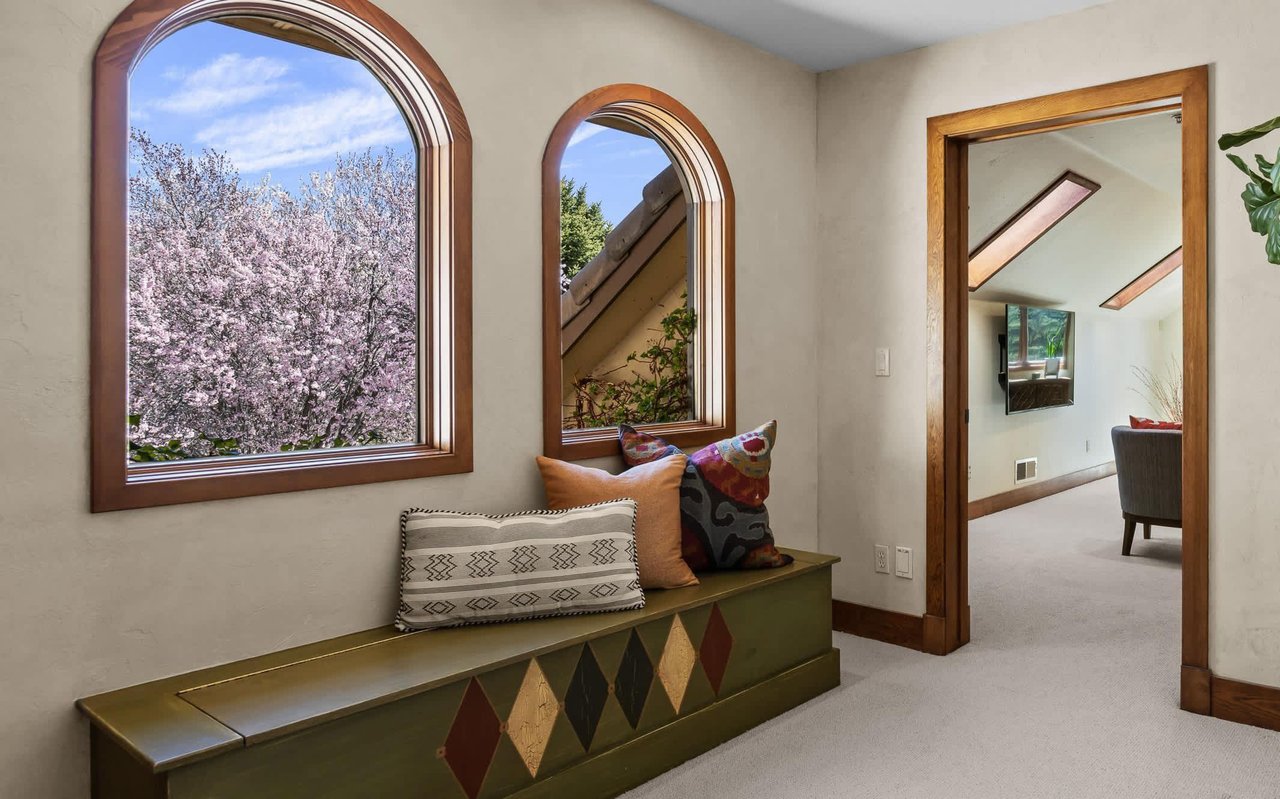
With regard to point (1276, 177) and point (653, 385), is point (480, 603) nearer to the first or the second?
point (653, 385)

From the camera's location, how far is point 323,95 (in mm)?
2379

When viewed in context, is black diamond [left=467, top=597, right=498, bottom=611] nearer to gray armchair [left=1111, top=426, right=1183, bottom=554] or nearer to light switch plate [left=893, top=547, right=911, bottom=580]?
light switch plate [left=893, top=547, right=911, bottom=580]

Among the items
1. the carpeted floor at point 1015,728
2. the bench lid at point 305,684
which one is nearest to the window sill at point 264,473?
the bench lid at point 305,684

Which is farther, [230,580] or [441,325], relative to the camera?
[441,325]

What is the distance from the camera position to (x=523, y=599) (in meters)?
2.28

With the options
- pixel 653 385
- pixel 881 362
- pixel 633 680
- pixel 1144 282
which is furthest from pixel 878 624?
pixel 1144 282

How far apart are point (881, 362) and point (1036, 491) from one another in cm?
414

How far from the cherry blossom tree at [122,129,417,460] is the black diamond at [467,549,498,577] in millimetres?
466

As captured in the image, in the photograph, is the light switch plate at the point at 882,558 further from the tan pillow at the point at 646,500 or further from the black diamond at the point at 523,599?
the black diamond at the point at 523,599

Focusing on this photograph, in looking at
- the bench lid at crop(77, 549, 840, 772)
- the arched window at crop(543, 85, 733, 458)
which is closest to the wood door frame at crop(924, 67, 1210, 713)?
the arched window at crop(543, 85, 733, 458)

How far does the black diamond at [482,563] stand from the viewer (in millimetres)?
2250

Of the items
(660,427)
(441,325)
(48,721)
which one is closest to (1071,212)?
(660,427)

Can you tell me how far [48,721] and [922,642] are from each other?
9.32 ft

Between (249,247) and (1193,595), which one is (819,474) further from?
(249,247)
